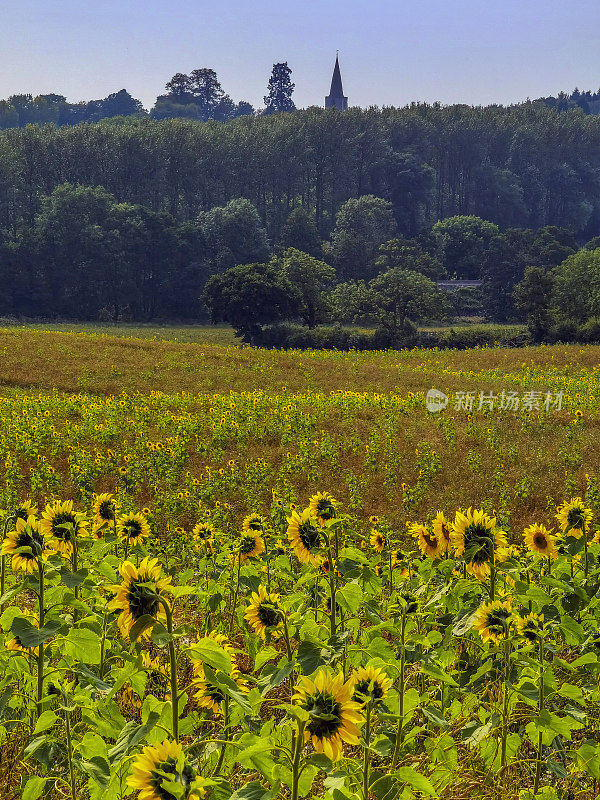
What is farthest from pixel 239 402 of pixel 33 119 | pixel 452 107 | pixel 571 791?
pixel 33 119

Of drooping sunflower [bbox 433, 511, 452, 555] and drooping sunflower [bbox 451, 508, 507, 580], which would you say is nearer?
drooping sunflower [bbox 451, 508, 507, 580]

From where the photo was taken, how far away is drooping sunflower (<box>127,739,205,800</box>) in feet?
4.90

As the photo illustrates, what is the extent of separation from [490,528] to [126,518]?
1924mm

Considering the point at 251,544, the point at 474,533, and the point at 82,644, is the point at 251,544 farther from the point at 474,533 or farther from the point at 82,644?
the point at 82,644

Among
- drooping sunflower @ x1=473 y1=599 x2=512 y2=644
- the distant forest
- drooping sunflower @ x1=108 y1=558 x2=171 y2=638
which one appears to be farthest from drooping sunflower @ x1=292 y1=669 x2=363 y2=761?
the distant forest

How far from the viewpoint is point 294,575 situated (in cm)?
358

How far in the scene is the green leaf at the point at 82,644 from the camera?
216cm

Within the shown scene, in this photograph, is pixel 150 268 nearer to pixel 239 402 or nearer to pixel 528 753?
pixel 239 402

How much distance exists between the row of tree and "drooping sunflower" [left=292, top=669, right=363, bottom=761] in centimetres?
14669

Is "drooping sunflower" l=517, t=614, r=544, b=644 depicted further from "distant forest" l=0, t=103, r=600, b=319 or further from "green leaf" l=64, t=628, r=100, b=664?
"distant forest" l=0, t=103, r=600, b=319

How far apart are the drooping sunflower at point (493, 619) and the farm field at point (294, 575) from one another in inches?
0.5

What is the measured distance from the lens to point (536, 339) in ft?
123

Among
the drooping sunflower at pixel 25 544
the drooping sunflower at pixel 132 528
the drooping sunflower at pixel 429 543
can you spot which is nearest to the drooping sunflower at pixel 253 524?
the drooping sunflower at pixel 132 528

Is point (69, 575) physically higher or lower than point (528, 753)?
higher
